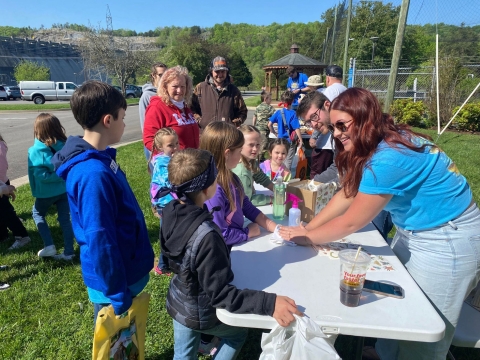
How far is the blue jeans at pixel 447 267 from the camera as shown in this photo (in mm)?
1610

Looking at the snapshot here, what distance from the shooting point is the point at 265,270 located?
1640mm

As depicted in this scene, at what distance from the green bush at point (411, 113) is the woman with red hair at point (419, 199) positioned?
11.7 m

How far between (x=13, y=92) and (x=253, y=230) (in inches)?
1402

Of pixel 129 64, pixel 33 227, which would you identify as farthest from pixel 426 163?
pixel 129 64

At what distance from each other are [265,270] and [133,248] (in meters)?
0.66

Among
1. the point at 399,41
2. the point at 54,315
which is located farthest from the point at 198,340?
the point at 399,41

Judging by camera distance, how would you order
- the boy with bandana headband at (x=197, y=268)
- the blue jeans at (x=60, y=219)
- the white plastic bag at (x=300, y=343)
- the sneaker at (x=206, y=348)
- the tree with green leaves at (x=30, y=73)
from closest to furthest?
the white plastic bag at (x=300, y=343)
the boy with bandana headband at (x=197, y=268)
the sneaker at (x=206, y=348)
the blue jeans at (x=60, y=219)
the tree with green leaves at (x=30, y=73)

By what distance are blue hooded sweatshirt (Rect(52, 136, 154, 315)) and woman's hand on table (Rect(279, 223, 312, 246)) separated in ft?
2.62

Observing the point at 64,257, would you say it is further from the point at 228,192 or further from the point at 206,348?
the point at 228,192

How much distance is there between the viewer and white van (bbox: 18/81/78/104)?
28.1 meters

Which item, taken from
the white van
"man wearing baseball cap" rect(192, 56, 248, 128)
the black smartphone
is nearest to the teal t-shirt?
the black smartphone

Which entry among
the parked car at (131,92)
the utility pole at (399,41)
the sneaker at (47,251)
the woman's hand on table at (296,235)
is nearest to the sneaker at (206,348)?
the woman's hand on table at (296,235)

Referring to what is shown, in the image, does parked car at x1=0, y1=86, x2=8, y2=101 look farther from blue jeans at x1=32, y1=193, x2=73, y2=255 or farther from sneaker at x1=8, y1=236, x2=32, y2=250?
blue jeans at x1=32, y1=193, x2=73, y2=255

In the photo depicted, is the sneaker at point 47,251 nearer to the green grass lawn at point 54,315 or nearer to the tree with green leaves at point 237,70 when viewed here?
the green grass lawn at point 54,315
